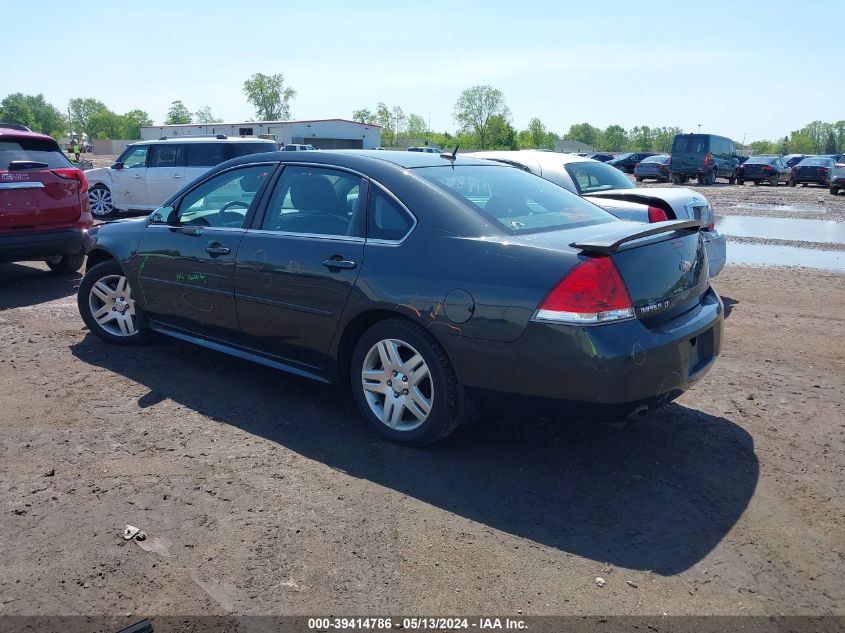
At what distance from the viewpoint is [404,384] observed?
13.5 feet

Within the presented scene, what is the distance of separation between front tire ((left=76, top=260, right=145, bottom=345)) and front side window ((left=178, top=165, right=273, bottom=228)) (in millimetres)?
920

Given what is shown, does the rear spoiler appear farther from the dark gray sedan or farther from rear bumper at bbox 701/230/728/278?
rear bumper at bbox 701/230/728/278

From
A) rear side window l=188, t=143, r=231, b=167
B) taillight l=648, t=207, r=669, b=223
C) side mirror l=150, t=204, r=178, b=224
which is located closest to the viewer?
side mirror l=150, t=204, r=178, b=224

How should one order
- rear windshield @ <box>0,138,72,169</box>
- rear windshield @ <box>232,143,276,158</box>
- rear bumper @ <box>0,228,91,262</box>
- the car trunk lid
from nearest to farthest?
the car trunk lid < rear bumper @ <box>0,228,91,262</box> < rear windshield @ <box>0,138,72,169</box> < rear windshield @ <box>232,143,276,158</box>

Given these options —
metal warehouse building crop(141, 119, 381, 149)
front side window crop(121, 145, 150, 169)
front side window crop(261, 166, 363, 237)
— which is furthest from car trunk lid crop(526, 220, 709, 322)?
metal warehouse building crop(141, 119, 381, 149)

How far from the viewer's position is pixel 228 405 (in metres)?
4.80

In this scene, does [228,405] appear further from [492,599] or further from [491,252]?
[492,599]

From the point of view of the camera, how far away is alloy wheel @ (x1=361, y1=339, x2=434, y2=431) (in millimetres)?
4051

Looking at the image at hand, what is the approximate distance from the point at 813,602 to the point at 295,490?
90.3 inches

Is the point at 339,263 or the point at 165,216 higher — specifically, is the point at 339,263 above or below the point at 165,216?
below

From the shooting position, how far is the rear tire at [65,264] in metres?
9.34

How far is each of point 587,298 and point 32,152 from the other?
724 centimetres

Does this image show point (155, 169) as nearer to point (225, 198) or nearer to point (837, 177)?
point (225, 198)

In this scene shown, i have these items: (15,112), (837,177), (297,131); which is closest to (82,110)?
(15,112)
